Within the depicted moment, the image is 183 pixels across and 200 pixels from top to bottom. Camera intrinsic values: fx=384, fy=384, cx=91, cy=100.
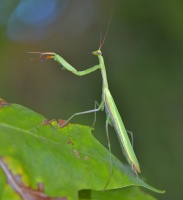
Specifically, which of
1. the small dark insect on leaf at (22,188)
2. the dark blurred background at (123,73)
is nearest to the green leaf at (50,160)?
the small dark insect on leaf at (22,188)

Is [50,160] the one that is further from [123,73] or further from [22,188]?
[123,73]

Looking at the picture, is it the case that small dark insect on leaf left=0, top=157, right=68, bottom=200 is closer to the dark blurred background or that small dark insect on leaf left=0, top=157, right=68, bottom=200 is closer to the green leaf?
the green leaf

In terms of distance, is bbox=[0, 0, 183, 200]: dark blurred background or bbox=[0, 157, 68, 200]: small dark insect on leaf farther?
bbox=[0, 0, 183, 200]: dark blurred background

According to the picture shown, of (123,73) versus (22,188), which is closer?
(22,188)

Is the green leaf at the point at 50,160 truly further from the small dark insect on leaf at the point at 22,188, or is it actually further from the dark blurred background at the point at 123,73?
the dark blurred background at the point at 123,73

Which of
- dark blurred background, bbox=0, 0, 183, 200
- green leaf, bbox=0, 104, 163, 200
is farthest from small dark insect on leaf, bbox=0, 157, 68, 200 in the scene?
dark blurred background, bbox=0, 0, 183, 200

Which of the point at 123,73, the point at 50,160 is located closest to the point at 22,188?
the point at 50,160

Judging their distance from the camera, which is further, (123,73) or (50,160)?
(123,73)
